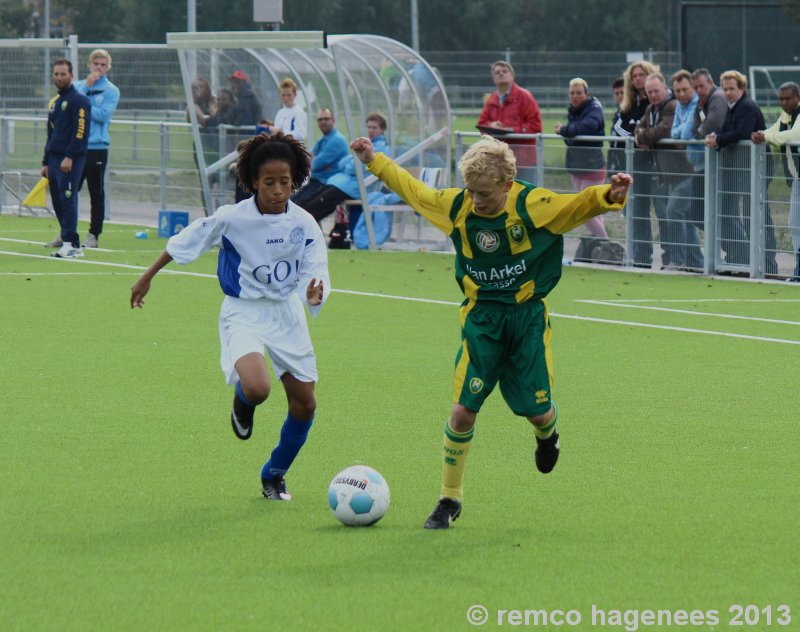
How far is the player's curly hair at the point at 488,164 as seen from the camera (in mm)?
6648

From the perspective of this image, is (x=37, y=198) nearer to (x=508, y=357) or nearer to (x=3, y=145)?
(x=3, y=145)

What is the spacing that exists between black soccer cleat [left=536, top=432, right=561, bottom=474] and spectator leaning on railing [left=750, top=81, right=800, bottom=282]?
9.99m

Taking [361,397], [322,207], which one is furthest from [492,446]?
[322,207]

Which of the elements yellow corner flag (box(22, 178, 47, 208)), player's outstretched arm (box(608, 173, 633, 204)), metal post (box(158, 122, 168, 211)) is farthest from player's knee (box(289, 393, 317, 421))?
yellow corner flag (box(22, 178, 47, 208))

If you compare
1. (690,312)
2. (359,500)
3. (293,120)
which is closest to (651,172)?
(690,312)

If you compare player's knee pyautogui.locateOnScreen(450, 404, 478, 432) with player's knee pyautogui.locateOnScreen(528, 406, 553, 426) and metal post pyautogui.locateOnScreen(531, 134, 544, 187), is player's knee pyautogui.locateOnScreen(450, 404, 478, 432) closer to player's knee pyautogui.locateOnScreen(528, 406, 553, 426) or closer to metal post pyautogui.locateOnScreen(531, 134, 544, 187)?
player's knee pyautogui.locateOnScreen(528, 406, 553, 426)

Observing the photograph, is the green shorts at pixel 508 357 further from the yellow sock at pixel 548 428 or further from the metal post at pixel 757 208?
the metal post at pixel 757 208

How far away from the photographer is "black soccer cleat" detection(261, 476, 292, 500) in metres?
7.38

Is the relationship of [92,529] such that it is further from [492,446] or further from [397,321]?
[397,321]

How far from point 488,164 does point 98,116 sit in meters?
15.7

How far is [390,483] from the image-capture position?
25.3 feet

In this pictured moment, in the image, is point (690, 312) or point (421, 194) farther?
point (690, 312)

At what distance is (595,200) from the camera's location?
22.1 ft

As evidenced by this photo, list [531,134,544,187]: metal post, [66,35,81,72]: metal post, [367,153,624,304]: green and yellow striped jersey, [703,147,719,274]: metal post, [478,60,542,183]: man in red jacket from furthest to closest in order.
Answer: [66,35,81,72]: metal post < [478,60,542,183]: man in red jacket < [531,134,544,187]: metal post < [703,147,719,274]: metal post < [367,153,624,304]: green and yellow striped jersey
